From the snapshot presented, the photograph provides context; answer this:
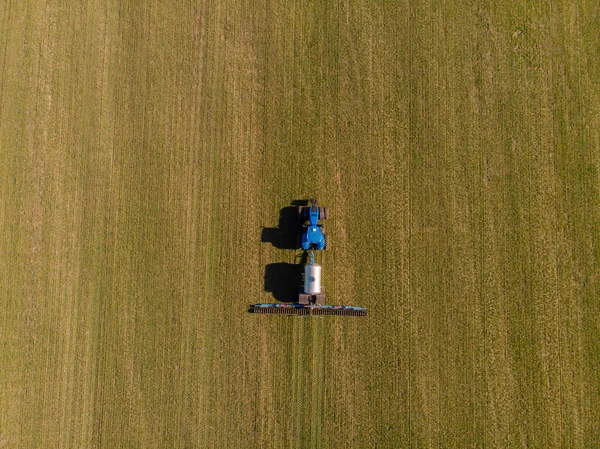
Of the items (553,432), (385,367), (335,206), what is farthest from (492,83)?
(553,432)

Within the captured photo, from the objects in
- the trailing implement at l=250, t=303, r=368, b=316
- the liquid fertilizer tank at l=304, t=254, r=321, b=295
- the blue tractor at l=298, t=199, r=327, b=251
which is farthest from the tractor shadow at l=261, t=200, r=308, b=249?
the trailing implement at l=250, t=303, r=368, b=316

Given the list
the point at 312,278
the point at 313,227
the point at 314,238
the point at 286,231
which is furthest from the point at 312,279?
the point at 286,231

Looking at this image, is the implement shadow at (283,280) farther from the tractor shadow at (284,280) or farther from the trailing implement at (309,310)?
the trailing implement at (309,310)

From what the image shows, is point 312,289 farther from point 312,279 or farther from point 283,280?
point 283,280

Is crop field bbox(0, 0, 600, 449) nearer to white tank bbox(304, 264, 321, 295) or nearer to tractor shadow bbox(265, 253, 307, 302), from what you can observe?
tractor shadow bbox(265, 253, 307, 302)

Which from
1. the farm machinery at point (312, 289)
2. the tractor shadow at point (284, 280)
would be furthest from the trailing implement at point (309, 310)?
the tractor shadow at point (284, 280)

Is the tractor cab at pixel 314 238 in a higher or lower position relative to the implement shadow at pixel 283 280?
higher
